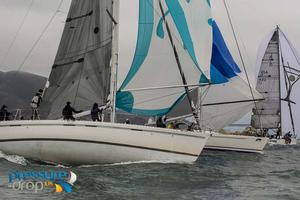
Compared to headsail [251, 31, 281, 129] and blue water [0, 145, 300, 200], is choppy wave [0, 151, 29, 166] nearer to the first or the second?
blue water [0, 145, 300, 200]

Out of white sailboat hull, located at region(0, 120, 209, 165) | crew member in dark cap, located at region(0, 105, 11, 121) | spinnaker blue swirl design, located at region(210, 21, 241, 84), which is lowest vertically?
white sailboat hull, located at region(0, 120, 209, 165)

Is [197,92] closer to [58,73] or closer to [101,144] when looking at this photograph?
[58,73]

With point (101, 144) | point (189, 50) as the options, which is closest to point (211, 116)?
point (189, 50)

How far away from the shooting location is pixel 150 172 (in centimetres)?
1614

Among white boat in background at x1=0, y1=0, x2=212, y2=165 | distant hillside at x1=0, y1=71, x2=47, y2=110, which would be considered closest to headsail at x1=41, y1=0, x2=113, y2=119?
white boat in background at x1=0, y1=0, x2=212, y2=165

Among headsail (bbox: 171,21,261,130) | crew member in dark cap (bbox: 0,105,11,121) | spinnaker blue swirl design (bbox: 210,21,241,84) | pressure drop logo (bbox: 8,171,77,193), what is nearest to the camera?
pressure drop logo (bbox: 8,171,77,193)

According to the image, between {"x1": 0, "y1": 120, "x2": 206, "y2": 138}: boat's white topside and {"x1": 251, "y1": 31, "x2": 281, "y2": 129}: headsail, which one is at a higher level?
{"x1": 251, "y1": 31, "x2": 281, "y2": 129}: headsail

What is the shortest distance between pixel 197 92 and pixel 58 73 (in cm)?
1132

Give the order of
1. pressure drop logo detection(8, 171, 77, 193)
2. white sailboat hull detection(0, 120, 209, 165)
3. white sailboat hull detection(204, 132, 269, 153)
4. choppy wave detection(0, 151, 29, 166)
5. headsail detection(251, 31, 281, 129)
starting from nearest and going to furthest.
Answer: pressure drop logo detection(8, 171, 77, 193) < white sailboat hull detection(0, 120, 209, 165) < choppy wave detection(0, 151, 29, 166) < white sailboat hull detection(204, 132, 269, 153) < headsail detection(251, 31, 281, 129)

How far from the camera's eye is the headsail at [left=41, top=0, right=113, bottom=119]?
2012 centimetres

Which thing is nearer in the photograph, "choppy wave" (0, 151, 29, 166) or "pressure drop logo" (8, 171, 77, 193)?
"pressure drop logo" (8, 171, 77, 193)

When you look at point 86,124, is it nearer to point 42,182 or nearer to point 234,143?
point 42,182

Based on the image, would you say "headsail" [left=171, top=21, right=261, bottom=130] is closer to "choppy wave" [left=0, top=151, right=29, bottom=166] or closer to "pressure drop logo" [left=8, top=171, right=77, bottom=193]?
"choppy wave" [left=0, top=151, right=29, bottom=166]

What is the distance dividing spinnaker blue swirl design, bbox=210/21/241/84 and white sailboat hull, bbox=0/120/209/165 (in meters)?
13.5
